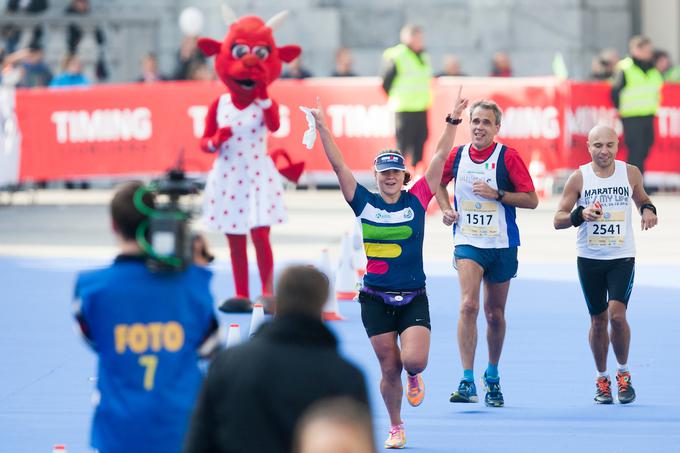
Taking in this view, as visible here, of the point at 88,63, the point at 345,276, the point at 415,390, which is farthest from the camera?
the point at 88,63

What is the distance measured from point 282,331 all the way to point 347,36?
26.1 meters

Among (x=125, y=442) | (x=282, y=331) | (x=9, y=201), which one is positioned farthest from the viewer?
(x=9, y=201)

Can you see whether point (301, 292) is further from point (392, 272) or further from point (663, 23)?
point (663, 23)

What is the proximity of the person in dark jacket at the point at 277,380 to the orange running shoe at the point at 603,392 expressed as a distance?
17.1 feet

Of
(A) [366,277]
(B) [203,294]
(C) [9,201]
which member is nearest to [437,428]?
(A) [366,277]

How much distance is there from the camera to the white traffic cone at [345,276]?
13.8m

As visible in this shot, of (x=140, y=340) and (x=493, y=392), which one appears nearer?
(x=140, y=340)

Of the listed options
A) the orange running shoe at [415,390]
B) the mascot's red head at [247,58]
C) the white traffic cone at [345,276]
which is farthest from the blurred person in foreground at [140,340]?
the white traffic cone at [345,276]

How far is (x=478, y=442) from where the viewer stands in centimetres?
860

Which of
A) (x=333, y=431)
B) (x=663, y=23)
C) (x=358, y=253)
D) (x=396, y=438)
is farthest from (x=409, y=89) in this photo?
(x=333, y=431)

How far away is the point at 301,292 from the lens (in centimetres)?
476

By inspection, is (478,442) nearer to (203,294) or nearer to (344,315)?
(203,294)

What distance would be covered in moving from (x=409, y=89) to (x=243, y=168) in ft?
31.2

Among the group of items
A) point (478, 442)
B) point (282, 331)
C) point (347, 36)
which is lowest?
point (478, 442)
